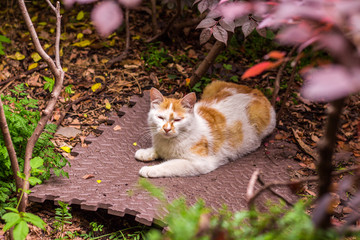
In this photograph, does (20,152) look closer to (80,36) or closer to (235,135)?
(235,135)

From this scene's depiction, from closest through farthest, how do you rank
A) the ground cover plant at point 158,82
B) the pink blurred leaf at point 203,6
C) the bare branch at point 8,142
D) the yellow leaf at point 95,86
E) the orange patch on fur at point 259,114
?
the ground cover plant at point 158,82, the bare branch at point 8,142, the pink blurred leaf at point 203,6, the orange patch on fur at point 259,114, the yellow leaf at point 95,86

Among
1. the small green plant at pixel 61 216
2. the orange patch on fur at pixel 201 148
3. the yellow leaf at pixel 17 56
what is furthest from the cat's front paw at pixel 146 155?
the yellow leaf at pixel 17 56

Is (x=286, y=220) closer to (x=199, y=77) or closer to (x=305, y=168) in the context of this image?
(x=305, y=168)

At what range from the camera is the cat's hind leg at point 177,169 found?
113 inches

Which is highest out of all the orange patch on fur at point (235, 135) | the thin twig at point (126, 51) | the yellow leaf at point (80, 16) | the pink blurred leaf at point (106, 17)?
the yellow leaf at point (80, 16)

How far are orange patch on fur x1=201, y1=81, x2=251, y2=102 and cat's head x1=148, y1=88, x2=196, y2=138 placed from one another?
1.96 feet

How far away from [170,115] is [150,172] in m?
0.52

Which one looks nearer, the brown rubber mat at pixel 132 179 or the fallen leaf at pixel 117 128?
the brown rubber mat at pixel 132 179

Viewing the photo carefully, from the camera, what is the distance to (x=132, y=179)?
285 cm

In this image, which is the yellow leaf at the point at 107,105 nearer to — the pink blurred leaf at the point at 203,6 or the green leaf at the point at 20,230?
the pink blurred leaf at the point at 203,6

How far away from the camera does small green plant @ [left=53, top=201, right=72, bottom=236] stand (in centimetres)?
250

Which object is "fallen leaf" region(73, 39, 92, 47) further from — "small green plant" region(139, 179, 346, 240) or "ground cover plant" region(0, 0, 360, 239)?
"small green plant" region(139, 179, 346, 240)

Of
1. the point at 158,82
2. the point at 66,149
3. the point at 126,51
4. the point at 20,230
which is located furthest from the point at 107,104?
the point at 20,230

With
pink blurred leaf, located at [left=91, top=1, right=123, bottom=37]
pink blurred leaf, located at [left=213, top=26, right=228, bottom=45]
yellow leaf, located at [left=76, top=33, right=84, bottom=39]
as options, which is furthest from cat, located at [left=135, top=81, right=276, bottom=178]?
yellow leaf, located at [left=76, top=33, right=84, bottom=39]
